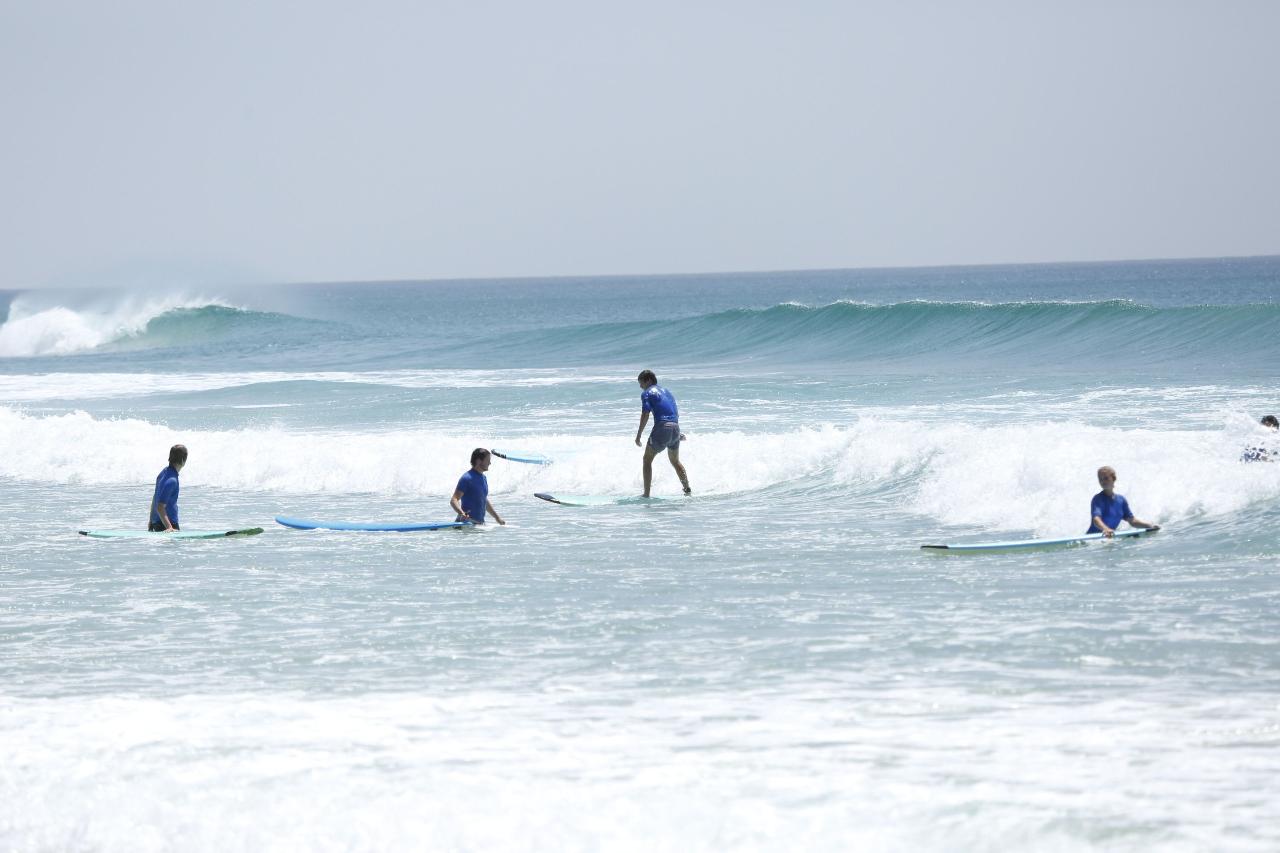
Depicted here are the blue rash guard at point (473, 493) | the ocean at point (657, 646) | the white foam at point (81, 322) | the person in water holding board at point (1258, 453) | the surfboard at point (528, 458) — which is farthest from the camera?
the white foam at point (81, 322)

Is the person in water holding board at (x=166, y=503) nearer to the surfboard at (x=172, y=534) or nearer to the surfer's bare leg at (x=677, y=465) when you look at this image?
the surfboard at (x=172, y=534)

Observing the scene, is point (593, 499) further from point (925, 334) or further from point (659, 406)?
point (925, 334)

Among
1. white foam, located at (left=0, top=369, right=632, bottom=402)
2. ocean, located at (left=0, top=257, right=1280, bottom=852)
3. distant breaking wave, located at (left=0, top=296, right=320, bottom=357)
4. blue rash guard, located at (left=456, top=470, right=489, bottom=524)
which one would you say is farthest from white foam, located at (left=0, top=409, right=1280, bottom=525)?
Answer: distant breaking wave, located at (left=0, top=296, right=320, bottom=357)

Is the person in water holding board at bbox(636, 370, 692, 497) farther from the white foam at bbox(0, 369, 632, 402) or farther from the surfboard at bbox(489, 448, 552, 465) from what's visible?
the white foam at bbox(0, 369, 632, 402)

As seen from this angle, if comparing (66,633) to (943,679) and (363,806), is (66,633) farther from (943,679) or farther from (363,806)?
(943,679)

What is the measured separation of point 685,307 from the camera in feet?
376

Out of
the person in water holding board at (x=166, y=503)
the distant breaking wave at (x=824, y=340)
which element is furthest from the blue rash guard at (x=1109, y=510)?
the distant breaking wave at (x=824, y=340)

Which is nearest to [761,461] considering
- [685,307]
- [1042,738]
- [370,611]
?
[370,611]

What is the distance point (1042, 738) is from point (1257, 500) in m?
6.71

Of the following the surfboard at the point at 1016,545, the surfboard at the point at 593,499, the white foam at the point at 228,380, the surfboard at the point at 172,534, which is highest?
the white foam at the point at 228,380

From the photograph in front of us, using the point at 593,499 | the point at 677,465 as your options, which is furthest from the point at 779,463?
the point at 593,499

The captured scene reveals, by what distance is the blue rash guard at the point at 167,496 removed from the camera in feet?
41.9

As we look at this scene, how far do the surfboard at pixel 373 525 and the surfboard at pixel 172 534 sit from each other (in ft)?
1.88

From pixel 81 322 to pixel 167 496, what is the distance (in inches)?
1944
